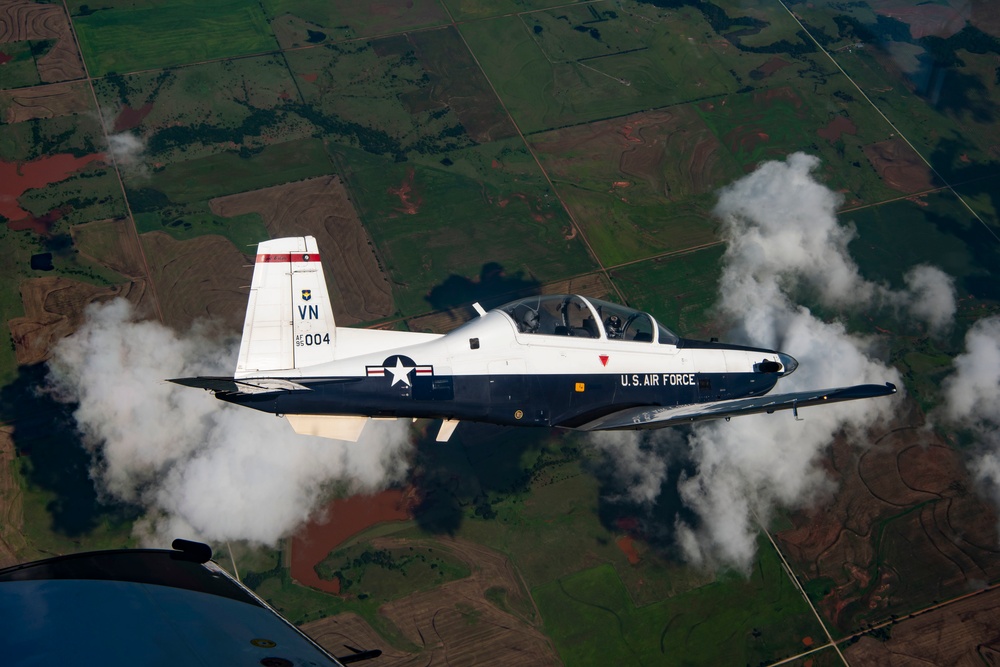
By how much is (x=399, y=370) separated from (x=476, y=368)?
7.80ft

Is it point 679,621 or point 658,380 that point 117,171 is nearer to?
point 658,380

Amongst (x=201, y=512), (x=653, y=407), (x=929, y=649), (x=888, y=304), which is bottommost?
(x=929, y=649)

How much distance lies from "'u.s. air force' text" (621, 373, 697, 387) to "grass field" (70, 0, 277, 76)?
98.0 ft

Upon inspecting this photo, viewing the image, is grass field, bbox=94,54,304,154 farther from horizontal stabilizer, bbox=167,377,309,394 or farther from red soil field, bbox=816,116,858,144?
red soil field, bbox=816,116,858,144

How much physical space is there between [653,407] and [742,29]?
3097 cm

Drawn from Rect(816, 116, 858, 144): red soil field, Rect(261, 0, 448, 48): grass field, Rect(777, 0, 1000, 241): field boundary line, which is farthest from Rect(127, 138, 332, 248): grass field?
Rect(777, 0, 1000, 241): field boundary line

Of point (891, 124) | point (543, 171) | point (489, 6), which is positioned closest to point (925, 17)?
point (891, 124)

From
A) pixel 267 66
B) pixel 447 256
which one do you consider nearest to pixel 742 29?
pixel 447 256

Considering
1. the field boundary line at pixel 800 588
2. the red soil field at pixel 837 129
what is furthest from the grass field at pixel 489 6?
the field boundary line at pixel 800 588

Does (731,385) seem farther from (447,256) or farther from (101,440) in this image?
(101,440)

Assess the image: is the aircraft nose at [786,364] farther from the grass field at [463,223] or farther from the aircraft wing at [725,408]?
the grass field at [463,223]

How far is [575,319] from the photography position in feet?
78.8

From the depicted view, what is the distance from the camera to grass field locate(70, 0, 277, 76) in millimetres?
40531

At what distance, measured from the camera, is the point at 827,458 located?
3133 centimetres
